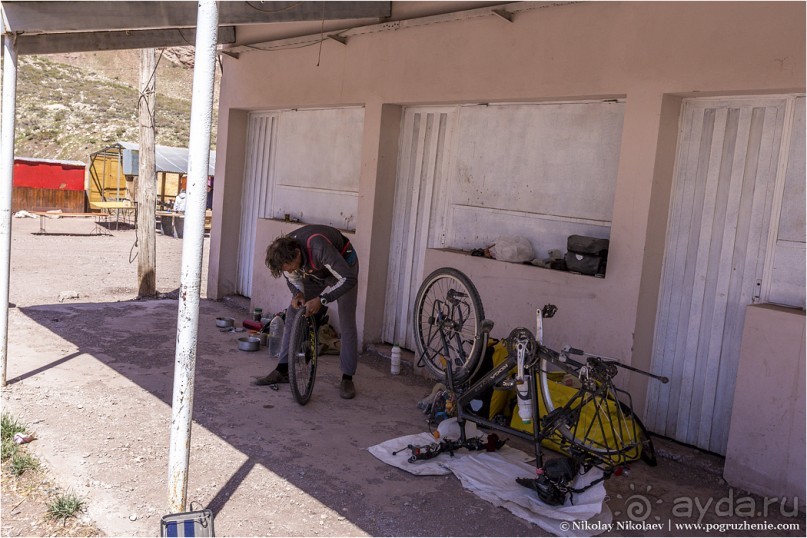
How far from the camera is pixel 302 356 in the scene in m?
6.23

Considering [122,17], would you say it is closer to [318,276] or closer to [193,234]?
[318,276]

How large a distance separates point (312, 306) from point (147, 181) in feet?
21.6

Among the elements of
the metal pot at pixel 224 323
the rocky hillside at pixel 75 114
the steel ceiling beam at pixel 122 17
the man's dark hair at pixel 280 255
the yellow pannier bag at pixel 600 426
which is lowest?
the metal pot at pixel 224 323

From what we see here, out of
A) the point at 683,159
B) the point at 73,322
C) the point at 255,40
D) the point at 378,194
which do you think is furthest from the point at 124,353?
Answer: the point at 683,159

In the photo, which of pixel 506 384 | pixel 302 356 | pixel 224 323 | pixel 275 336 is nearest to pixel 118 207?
pixel 224 323

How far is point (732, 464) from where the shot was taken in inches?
196

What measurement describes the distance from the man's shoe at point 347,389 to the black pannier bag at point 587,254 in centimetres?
222

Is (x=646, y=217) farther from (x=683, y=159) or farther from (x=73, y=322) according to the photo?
(x=73, y=322)

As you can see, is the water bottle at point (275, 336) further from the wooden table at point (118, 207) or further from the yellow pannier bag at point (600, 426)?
the wooden table at point (118, 207)

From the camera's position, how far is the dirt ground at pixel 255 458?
423cm

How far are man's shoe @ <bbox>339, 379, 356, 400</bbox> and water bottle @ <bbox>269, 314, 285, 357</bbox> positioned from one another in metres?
1.47

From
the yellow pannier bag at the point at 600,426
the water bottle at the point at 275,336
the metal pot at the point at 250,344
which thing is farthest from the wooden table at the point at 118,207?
the yellow pannier bag at the point at 600,426

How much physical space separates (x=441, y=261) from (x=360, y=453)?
8.04 ft

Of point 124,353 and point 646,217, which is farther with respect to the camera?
point 124,353
